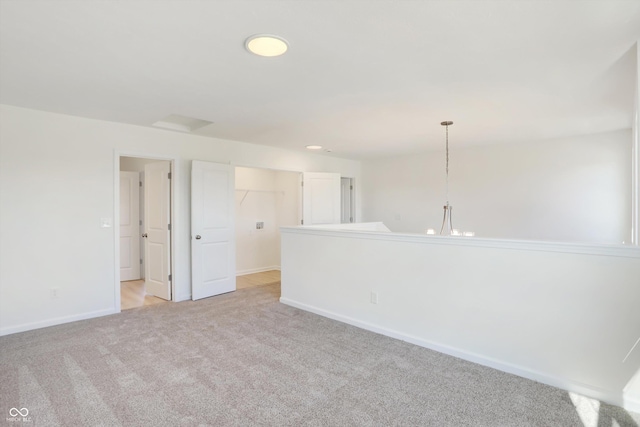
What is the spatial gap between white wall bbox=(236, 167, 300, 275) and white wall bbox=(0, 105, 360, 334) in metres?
2.18

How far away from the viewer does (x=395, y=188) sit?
6.97 metres

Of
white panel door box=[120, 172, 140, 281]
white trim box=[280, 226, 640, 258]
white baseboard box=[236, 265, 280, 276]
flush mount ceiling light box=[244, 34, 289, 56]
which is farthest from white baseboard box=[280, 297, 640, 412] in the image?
white panel door box=[120, 172, 140, 281]

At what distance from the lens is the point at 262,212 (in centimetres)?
684

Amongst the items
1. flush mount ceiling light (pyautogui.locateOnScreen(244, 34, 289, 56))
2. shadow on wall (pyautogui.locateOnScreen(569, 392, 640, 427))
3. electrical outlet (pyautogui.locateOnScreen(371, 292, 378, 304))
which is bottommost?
shadow on wall (pyautogui.locateOnScreen(569, 392, 640, 427))

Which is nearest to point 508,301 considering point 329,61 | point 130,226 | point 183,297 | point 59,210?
point 329,61

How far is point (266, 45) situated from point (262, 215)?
4907 mm

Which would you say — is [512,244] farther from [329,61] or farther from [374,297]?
[329,61]

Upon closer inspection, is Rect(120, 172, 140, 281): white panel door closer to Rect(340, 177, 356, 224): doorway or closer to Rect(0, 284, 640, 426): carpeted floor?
Rect(0, 284, 640, 426): carpeted floor

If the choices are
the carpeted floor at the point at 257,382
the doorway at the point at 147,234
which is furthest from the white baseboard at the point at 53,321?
the doorway at the point at 147,234

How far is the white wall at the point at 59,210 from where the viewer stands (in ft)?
11.2

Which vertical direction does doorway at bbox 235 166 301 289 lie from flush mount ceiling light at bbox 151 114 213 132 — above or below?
below

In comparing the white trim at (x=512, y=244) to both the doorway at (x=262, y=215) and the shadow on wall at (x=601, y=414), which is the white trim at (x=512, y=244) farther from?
the doorway at (x=262, y=215)

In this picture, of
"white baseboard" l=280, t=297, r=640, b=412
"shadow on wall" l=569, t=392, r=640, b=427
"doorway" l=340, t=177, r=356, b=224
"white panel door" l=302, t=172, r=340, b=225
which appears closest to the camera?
"shadow on wall" l=569, t=392, r=640, b=427

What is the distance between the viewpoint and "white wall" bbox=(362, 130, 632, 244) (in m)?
4.65
